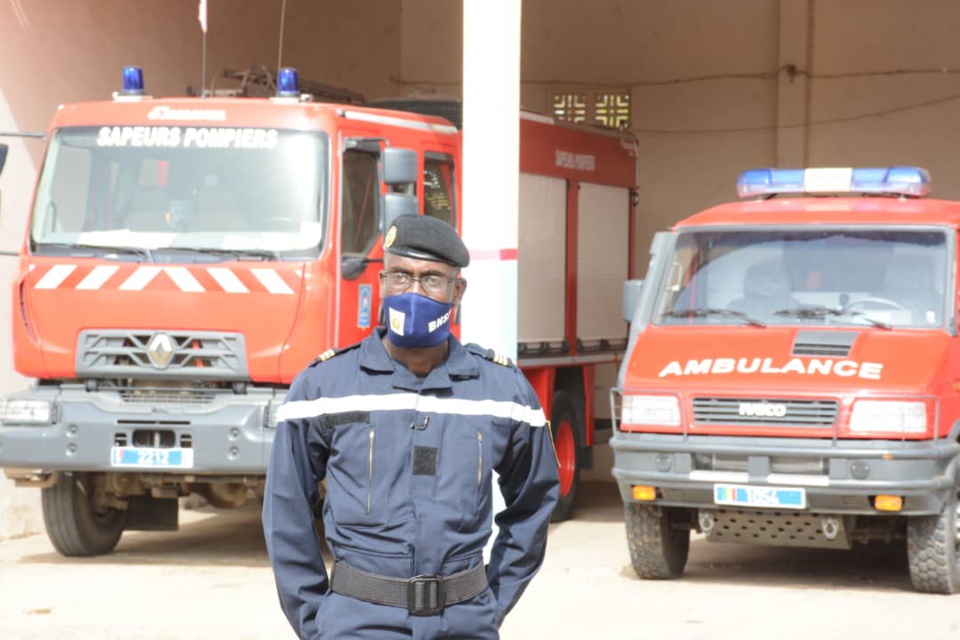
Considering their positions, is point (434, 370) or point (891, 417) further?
point (891, 417)

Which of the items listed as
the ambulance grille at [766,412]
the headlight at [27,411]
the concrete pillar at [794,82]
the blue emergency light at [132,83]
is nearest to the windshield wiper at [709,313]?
the ambulance grille at [766,412]

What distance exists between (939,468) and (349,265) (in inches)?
136

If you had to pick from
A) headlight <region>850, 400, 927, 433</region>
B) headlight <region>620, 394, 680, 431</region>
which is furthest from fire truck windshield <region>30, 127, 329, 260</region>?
headlight <region>850, 400, 927, 433</region>

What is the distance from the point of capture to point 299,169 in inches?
382

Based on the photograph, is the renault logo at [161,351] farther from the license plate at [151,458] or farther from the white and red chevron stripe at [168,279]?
the license plate at [151,458]

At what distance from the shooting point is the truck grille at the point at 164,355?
9641 millimetres

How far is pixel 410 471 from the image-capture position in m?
3.69

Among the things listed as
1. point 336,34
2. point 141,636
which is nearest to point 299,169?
point 141,636

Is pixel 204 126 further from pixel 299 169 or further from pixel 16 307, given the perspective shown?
pixel 16 307

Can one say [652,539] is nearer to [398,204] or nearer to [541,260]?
[398,204]

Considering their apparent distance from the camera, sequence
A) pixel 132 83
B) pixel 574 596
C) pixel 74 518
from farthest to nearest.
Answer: pixel 74 518 < pixel 132 83 < pixel 574 596

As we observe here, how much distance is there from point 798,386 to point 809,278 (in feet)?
3.19

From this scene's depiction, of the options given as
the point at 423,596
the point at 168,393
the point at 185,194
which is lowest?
the point at 168,393

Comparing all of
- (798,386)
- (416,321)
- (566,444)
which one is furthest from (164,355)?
(416,321)
